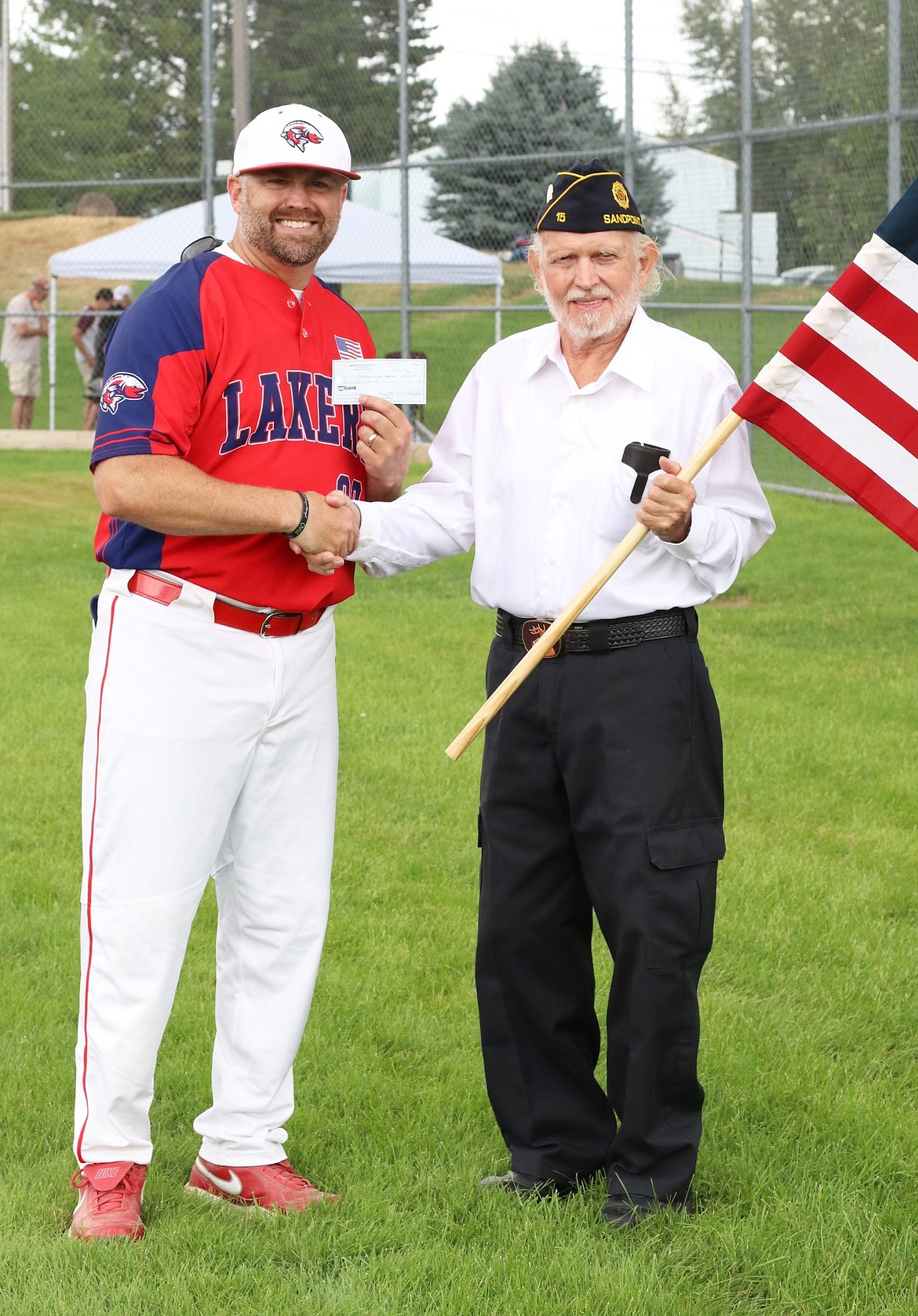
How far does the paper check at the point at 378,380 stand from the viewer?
12.0ft

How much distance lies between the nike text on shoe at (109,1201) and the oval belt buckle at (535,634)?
148 centimetres

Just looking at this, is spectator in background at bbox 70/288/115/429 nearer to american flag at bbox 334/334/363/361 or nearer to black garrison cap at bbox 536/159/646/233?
american flag at bbox 334/334/363/361

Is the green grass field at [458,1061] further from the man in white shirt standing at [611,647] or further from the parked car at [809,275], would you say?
the parked car at [809,275]

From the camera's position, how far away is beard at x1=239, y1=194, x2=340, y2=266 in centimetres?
357

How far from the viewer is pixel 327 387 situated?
371 cm

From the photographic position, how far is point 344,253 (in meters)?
18.4

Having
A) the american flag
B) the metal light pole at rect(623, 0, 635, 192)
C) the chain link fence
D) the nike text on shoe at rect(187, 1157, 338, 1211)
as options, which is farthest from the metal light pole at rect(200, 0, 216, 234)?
the nike text on shoe at rect(187, 1157, 338, 1211)

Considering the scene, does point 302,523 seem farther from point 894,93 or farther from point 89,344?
point 89,344

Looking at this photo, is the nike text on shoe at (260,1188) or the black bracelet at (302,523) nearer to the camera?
the black bracelet at (302,523)

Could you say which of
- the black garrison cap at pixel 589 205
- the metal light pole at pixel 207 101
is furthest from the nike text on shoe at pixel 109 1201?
the metal light pole at pixel 207 101

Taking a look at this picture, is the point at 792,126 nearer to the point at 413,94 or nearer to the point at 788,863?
the point at 413,94

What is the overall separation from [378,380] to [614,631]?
0.78m

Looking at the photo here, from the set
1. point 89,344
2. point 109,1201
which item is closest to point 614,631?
point 109,1201

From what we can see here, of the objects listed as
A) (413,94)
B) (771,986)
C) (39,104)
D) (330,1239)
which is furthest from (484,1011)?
(39,104)
